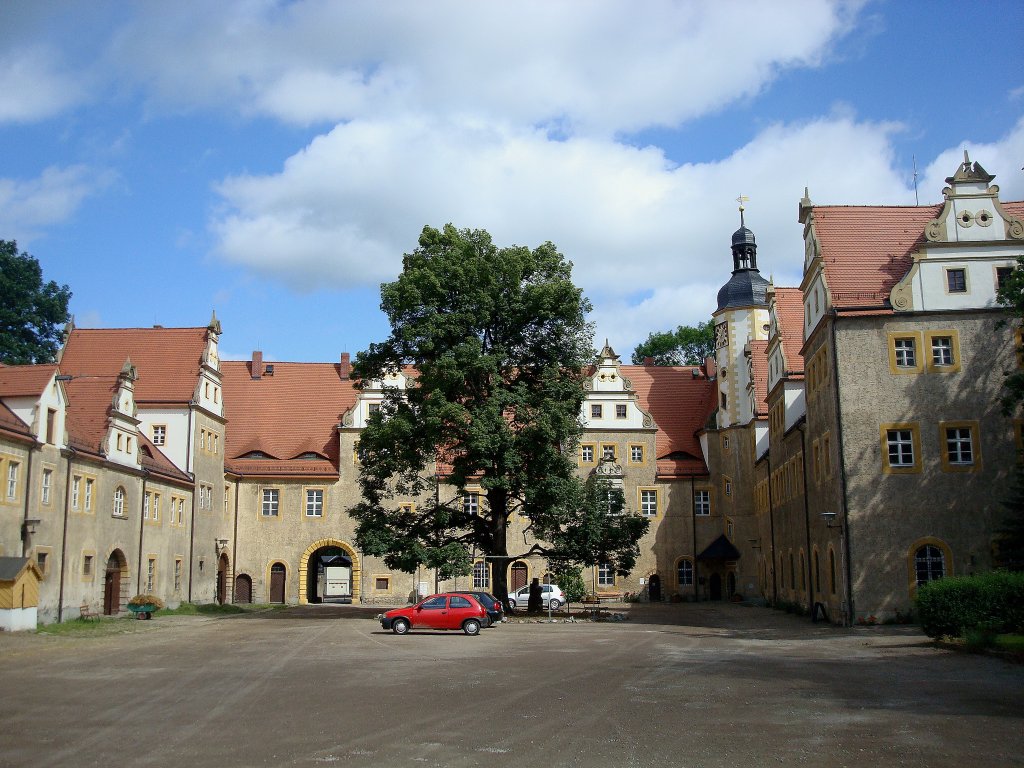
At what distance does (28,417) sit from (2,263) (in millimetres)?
30436

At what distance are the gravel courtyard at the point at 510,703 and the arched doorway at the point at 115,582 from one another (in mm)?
11174

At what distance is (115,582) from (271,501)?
14.9 meters

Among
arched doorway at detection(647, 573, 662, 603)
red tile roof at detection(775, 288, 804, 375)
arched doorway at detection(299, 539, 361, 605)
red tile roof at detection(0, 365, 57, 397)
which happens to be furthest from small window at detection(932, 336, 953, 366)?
arched doorway at detection(299, 539, 361, 605)

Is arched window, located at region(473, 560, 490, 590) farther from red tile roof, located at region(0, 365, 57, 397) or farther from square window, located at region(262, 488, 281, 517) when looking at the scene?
red tile roof, located at region(0, 365, 57, 397)

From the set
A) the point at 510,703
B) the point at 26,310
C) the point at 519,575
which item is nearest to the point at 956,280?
the point at 510,703

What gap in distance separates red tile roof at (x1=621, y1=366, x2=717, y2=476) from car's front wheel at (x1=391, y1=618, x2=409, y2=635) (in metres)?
27.2

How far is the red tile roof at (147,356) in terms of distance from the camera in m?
45.7

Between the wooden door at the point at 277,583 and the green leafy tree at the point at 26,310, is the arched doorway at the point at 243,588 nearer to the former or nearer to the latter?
the wooden door at the point at 277,583

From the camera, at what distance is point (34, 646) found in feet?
81.0

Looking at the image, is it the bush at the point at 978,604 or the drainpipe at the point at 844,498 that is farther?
the drainpipe at the point at 844,498

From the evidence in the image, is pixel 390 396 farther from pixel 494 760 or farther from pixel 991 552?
pixel 494 760

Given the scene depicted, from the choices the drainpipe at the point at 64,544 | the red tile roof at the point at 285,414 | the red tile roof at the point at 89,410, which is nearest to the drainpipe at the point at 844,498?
the drainpipe at the point at 64,544

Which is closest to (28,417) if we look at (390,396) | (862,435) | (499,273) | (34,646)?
(34,646)

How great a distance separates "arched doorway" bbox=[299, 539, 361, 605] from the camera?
52062 millimetres
